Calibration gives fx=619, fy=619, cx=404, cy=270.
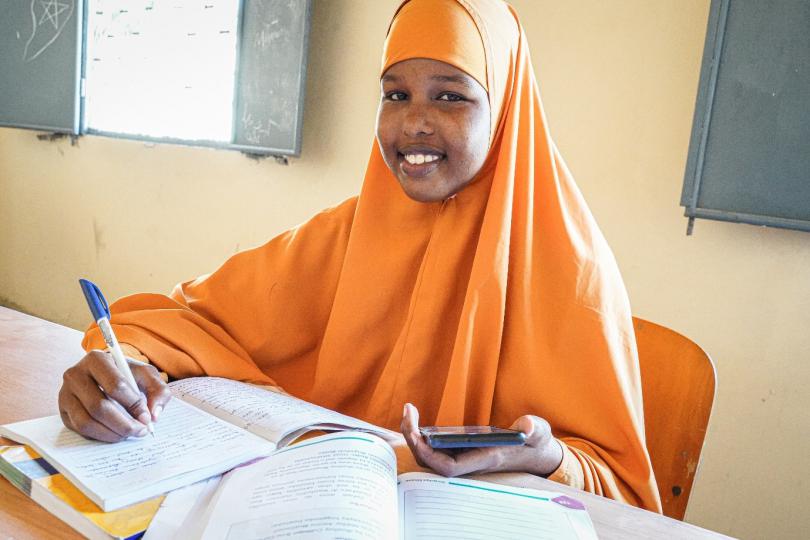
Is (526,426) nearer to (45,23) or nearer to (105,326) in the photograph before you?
(105,326)

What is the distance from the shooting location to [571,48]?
1.96 m

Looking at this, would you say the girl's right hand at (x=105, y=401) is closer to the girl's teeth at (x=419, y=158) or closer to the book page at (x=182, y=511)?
the book page at (x=182, y=511)

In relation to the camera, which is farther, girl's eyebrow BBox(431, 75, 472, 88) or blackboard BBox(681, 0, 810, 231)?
blackboard BBox(681, 0, 810, 231)

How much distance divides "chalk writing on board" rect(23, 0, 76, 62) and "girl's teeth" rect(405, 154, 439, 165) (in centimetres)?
298

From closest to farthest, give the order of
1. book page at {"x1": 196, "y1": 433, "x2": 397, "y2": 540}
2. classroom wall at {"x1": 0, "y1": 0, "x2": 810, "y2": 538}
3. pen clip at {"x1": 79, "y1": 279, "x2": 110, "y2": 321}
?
book page at {"x1": 196, "y1": 433, "x2": 397, "y2": 540} → pen clip at {"x1": 79, "y1": 279, "x2": 110, "y2": 321} → classroom wall at {"x1": 0, "y1": 0, "x2": 810, "y2": 538}

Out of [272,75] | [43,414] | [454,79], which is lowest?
[43,414]

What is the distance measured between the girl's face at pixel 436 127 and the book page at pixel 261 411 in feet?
1.44

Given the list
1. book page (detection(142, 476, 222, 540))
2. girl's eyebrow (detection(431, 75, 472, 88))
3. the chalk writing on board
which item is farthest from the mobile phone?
the chalk writing on board

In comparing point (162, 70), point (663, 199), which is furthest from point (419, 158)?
point (162, 70)

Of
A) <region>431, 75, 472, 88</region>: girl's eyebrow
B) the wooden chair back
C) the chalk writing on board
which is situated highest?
the chalk writing on board

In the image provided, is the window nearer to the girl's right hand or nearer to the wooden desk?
the wooden desk

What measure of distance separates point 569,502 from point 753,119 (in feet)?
4.42

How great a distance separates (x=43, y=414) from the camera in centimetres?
84

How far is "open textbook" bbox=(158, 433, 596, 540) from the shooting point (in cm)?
53
